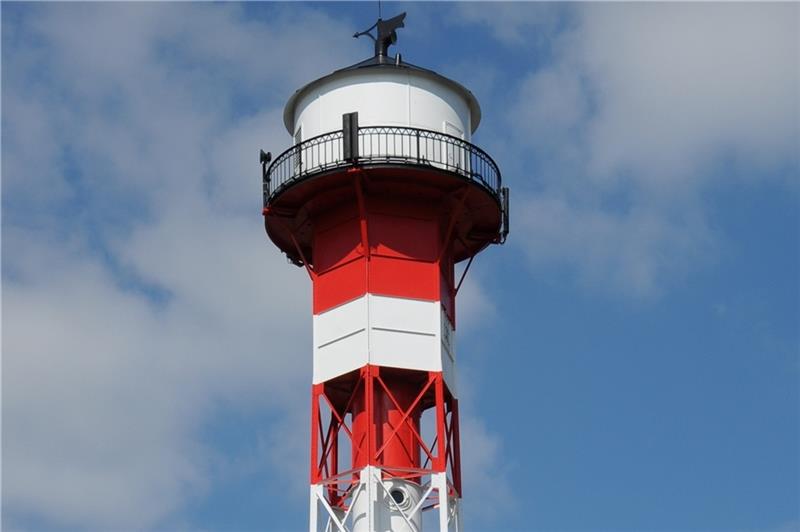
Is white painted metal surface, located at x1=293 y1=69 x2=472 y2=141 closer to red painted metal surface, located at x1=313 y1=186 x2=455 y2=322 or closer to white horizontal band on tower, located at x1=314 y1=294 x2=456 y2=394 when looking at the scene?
red painted metal surface, located at x1=313 y1=186 x2=455 y2=322

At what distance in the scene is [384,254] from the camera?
61.3m

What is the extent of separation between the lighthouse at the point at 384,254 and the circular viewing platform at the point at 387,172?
0.14 feet

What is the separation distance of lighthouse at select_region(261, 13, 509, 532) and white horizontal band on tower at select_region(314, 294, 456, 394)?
43 mm

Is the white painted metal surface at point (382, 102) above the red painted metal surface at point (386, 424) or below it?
above

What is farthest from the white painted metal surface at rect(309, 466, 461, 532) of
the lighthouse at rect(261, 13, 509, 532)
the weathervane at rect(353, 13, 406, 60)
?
the weathervane at rect(353, 13, 406, 60)

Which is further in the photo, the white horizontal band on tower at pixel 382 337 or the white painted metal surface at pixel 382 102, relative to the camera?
the white painted metal surface at pixel 382 102

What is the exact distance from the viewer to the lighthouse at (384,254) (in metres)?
59.1

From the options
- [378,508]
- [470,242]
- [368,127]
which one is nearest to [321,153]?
[368,127]

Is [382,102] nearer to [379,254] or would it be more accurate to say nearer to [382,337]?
[379,254]

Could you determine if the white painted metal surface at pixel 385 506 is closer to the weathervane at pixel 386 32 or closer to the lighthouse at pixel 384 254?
the lighthouse at pixel 384 254

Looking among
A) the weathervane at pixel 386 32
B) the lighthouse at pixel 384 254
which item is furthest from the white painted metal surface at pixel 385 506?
the weathervane at pixel 386 32

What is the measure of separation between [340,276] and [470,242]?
490 centimetres

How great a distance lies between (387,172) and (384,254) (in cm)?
259

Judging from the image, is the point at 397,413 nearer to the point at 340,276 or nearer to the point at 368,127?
the point at 340,276
